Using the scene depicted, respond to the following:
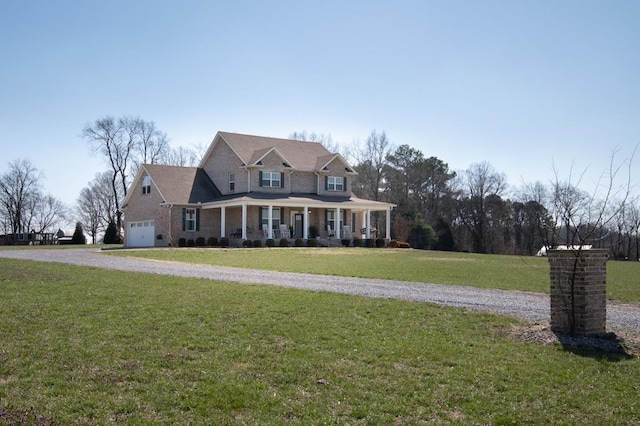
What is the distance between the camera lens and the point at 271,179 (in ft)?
145

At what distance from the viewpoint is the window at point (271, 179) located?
43.9m

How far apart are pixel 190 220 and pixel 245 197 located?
5.52 metres

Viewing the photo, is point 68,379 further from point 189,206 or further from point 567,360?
point 189,206

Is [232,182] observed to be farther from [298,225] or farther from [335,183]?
[335,183]

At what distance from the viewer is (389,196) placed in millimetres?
71125

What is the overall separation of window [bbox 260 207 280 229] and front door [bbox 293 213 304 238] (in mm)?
1732

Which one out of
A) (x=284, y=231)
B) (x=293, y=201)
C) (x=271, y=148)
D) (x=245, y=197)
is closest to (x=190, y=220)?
(x=245, y=197)

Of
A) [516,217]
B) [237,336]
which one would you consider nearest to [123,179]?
[516,217]

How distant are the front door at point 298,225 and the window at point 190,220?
286 inches

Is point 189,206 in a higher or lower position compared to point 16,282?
higher

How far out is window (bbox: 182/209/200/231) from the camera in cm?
4231

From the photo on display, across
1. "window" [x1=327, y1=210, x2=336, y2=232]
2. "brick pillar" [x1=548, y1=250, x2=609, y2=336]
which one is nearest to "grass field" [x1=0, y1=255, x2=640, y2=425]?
"brick pillar" [x1=548, y1=250, x2=609, y2=336]

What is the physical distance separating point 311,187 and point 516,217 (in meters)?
37.1

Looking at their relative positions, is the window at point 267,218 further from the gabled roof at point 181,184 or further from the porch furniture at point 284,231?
the gabled roof at point 181,184
